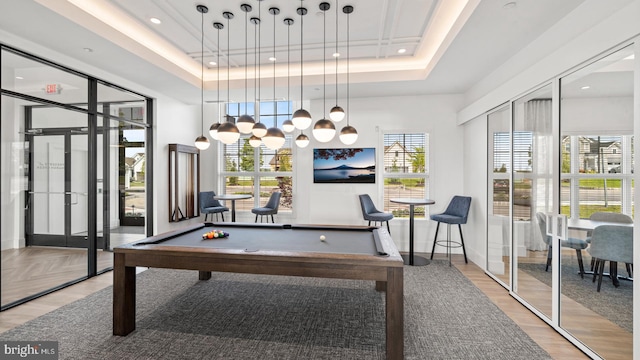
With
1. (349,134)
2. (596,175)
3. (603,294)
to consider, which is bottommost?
(603,294)

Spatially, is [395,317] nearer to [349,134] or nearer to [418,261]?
[349,134]

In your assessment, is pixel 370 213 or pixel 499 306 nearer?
pixel 499 306

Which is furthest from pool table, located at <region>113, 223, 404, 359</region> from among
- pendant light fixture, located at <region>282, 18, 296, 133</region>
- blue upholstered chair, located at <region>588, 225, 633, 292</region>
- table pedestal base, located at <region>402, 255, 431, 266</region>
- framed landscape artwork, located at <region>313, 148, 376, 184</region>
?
framed landscape artwork, located at <region>313, 148, 376, 184</region>

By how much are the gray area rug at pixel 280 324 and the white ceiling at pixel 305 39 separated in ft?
9.85

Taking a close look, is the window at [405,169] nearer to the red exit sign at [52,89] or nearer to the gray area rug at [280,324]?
the gray area rug at [280,324]

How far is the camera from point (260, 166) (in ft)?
23.2

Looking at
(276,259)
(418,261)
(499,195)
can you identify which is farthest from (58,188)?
(499,195)

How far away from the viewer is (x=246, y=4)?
11.0 feet

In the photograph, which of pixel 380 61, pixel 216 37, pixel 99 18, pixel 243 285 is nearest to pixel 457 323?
pixel 243 285

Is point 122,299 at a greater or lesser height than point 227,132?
lesser

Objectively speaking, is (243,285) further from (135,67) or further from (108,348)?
(135,67)

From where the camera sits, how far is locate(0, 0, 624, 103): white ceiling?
9.93 ft

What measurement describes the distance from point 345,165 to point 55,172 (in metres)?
4.51

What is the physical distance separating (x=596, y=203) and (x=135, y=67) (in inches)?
219
